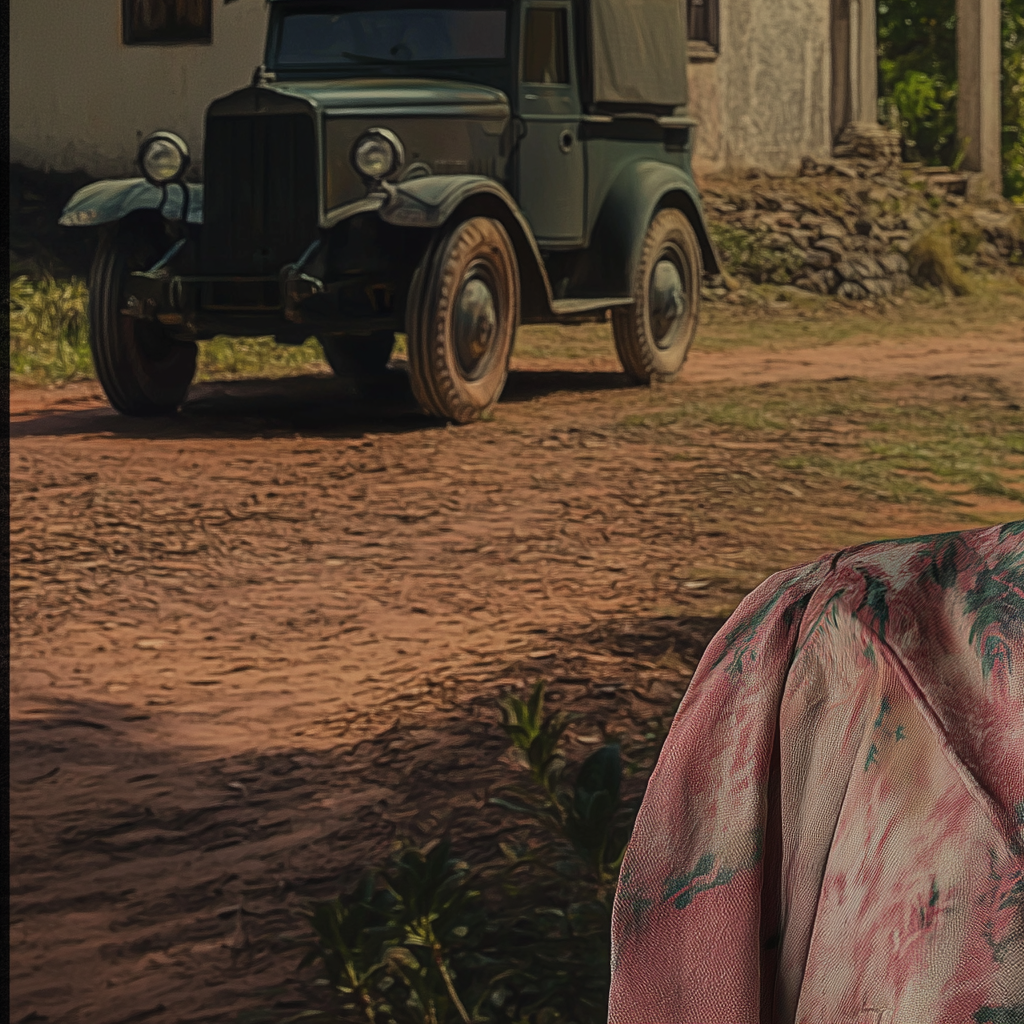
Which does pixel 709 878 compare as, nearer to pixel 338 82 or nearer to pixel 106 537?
pixel 106 537

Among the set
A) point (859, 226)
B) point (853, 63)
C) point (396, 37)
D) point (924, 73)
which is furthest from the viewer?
point (924, 73)

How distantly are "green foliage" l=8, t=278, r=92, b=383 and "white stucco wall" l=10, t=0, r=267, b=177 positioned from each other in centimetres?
196

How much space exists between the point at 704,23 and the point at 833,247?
8.26 feet

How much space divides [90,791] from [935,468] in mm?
3832

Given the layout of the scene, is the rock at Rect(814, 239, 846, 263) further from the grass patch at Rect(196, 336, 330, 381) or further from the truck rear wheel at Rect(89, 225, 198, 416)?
the truck rear wheel at Rect(89, 225, 198, 416)

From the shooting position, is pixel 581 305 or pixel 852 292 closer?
pixel 581 305

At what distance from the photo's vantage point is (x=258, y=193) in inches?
265

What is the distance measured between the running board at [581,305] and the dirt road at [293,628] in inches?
17.5

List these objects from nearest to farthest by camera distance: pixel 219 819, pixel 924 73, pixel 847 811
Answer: pixel 847 811 → pixel 219 819 → pixel 924 73

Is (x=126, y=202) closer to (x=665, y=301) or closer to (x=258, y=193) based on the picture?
(x=258, y=193)

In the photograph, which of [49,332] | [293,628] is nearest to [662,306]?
[49,332]

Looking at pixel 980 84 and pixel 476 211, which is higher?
pixel 980 84

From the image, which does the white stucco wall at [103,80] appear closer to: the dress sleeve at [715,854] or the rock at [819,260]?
the rock at [819,260]

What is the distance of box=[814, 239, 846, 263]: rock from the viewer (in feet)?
38.4
